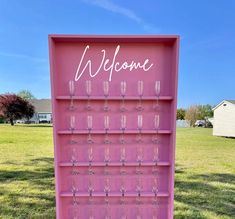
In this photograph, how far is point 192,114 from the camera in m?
32.7

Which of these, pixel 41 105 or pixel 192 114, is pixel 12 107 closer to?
pixel 41 105

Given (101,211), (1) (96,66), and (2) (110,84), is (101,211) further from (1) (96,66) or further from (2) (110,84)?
(1) (96,66)

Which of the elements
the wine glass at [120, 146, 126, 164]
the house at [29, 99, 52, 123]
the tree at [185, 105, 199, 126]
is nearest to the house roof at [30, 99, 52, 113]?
the house at [29, 99, 52, 123]

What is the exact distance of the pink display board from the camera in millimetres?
2443

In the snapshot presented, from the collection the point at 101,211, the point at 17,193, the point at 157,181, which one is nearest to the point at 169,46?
the point at 157,181

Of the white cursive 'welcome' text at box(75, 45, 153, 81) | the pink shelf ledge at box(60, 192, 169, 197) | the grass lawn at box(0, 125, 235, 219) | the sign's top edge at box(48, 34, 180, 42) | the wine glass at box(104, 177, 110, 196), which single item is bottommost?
the grass lawn at box(0, 125, 235, 219)

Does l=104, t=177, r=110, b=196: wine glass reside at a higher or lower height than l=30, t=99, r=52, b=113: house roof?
higher

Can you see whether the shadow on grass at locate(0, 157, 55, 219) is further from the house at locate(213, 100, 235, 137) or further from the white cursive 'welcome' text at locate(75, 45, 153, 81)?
the house at locate(213, 100, 235, 137)

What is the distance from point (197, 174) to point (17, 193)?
370 cm

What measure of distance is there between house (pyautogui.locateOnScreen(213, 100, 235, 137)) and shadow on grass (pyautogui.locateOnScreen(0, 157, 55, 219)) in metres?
14.3

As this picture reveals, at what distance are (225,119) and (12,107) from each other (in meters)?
24.9

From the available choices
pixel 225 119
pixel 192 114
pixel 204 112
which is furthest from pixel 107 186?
pixel 204 112

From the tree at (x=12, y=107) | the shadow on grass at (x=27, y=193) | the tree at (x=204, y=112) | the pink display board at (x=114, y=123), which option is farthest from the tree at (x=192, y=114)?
the pink display board at (x=114, y=123)

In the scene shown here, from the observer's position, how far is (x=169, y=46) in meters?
2.43
